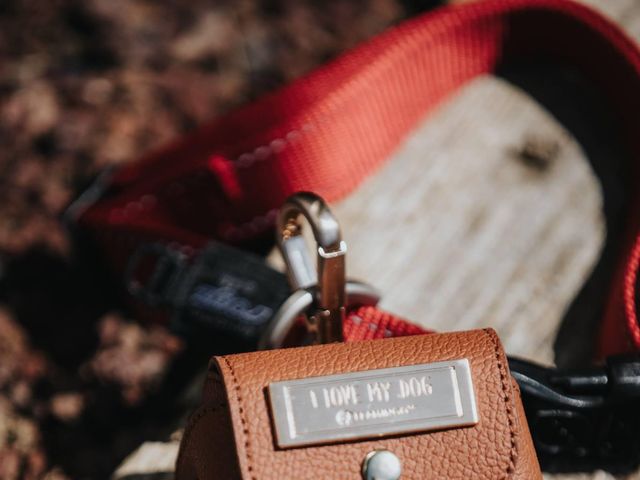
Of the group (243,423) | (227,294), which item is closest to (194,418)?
(243,423)

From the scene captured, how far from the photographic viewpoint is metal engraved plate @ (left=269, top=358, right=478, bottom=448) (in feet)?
3.49

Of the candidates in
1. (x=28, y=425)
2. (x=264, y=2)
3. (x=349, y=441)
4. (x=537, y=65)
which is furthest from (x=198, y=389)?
(x=264, y=2)

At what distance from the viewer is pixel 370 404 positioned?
3.55ft

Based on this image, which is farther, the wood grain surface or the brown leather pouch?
the wood grain surface

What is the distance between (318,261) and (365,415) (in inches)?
10.3

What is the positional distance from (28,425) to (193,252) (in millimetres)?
575

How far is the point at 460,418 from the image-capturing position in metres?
1.09

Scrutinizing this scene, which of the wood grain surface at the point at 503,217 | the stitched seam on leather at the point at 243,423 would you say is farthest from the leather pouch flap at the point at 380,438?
the wood grain surface at the point at 503,217

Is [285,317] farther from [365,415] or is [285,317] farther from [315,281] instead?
[365,415]

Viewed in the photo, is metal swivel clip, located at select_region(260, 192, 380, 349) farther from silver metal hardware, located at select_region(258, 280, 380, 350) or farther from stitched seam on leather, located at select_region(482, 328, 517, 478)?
stitched seam on leather, located at select_region(482, 328, 517, 478)

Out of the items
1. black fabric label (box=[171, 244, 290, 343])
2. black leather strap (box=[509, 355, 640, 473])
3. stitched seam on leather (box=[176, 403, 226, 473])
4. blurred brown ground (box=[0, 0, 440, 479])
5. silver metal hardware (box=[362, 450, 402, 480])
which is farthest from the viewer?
blurred brown ground (box=[0, 0, 440, 479])

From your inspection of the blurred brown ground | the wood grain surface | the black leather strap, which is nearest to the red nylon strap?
the wood grain surface

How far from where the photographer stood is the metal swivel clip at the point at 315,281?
3.95 feet

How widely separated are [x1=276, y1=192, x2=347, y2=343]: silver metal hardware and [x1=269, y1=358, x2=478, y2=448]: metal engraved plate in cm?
20
